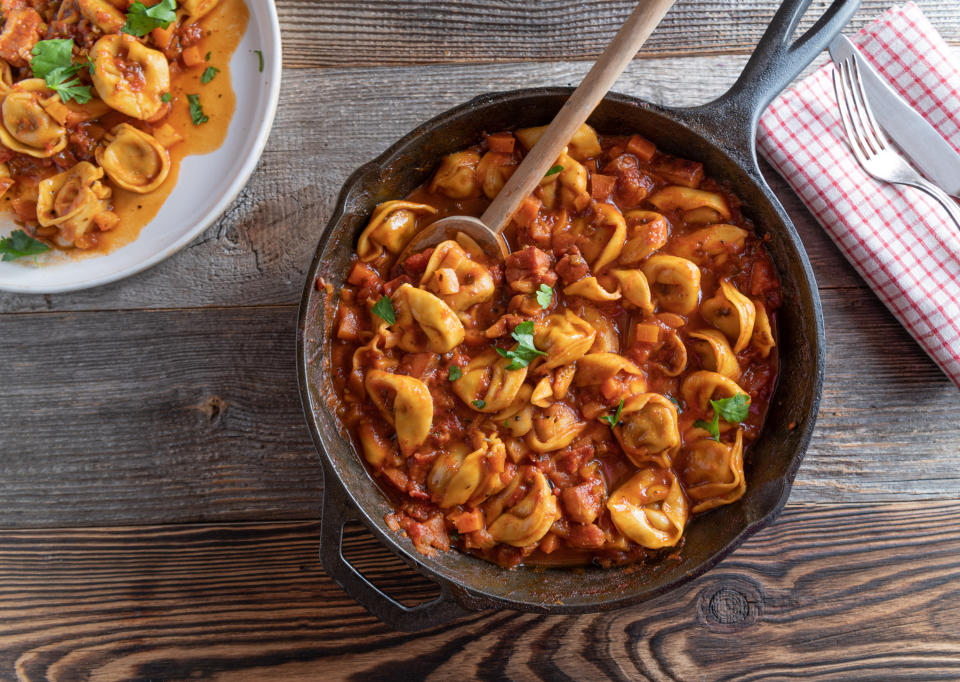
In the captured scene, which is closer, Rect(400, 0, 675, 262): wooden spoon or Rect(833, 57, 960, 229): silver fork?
Rect(400, 0, 675, 262): wooden spoon

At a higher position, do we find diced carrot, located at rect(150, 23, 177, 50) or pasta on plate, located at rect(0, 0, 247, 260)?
diced carrot, located at rect(150, 23, 177, 50)

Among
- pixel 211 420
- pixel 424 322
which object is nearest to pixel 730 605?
pixel 424 322

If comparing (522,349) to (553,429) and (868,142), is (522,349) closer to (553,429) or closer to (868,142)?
(553,429)

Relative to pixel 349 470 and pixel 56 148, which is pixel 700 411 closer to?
pixel 349 470

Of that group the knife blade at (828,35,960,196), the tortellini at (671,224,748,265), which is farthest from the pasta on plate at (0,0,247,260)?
the knife blade at (828,35,960,196)

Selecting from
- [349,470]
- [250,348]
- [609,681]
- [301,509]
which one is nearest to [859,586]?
[609,681]

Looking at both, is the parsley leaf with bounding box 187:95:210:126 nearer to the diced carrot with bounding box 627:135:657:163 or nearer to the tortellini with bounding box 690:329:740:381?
the diced carrot with bounding box 627:135:657:163
